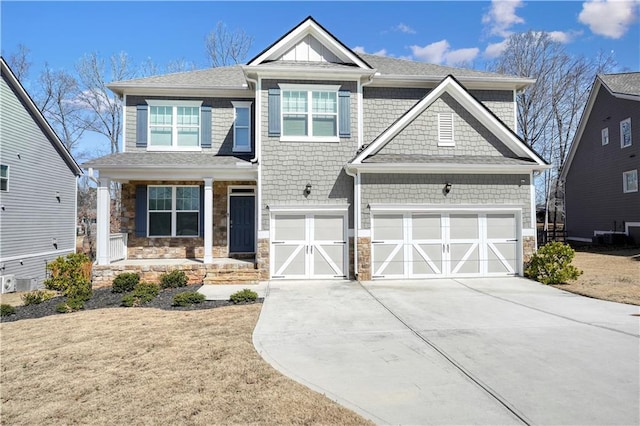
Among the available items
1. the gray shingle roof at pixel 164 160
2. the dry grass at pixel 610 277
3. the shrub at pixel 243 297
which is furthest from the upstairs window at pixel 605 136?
the shrub at pixel 243 297

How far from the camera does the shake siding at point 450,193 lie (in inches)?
464

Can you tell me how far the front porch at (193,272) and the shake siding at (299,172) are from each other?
2.18 metres

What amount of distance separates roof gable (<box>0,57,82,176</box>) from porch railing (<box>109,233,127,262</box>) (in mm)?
9732

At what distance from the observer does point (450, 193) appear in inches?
474

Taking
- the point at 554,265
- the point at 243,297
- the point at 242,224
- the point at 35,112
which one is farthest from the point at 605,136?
the point at 35,112

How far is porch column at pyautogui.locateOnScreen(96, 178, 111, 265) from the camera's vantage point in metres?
12.0

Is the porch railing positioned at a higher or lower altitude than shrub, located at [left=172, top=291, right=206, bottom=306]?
higher

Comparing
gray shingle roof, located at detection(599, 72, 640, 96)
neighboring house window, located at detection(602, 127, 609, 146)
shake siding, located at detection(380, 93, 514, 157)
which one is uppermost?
gray shingle roof, located at detection(599, 72, 640, 96)

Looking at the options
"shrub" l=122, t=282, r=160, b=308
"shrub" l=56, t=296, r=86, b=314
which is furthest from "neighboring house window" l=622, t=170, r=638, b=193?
"shrub" l=56, t=296, r=86, b=314

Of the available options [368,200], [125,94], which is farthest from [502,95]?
[125,94]

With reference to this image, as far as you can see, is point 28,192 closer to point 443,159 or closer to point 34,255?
point 34,255

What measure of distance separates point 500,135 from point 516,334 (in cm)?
782

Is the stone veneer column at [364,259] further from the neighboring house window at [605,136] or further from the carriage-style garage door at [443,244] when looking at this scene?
the neighboring house window at [605,136]

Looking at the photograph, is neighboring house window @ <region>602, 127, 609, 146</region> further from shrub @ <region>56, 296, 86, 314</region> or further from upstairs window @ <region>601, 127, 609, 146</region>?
shrub @ <region>56, 296, 86, 314</region>
